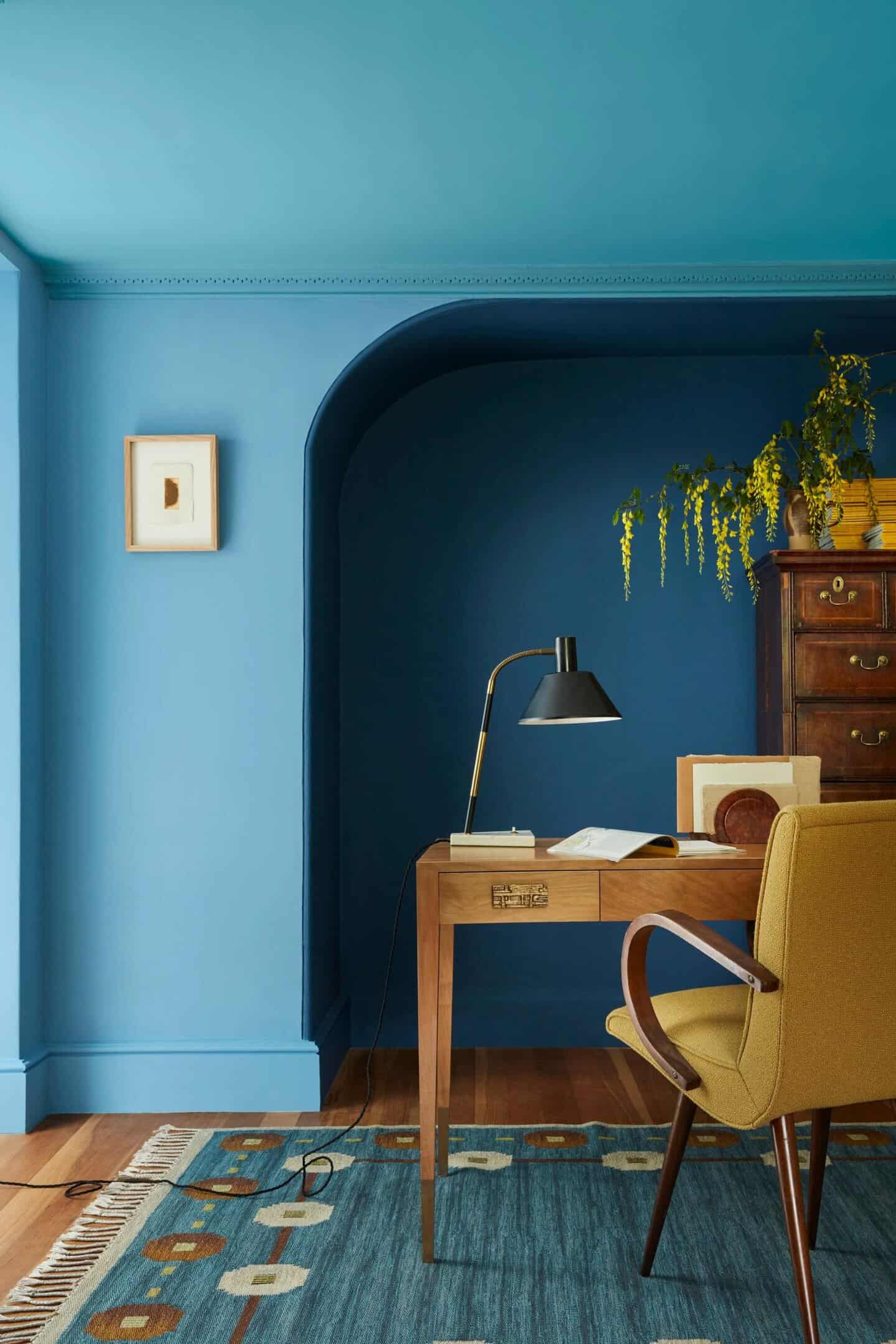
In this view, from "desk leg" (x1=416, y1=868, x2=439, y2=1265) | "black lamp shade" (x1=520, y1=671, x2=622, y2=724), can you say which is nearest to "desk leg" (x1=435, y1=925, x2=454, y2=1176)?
"desk leg" (x1=416, y1=868, x2=439, y2=1265)

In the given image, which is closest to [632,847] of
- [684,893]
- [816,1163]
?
[684,893]

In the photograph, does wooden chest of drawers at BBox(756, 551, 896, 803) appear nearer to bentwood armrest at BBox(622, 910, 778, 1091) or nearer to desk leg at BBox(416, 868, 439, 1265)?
bentwood armrest at BBox(622, 910, 778, 1091)

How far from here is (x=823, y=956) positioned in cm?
183

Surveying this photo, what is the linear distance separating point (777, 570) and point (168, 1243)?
2.64 m

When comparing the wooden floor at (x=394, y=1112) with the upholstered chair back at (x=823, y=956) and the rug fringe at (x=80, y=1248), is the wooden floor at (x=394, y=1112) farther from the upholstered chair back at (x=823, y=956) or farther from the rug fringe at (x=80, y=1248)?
the upholstered chair back at (x=823, y=956)

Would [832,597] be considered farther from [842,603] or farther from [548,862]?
[548,862]

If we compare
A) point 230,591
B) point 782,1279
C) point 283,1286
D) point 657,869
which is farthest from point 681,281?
point 283,1286

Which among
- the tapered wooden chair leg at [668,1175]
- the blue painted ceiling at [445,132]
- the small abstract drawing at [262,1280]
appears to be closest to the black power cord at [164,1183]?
the small abstract drawing at [262,1280]

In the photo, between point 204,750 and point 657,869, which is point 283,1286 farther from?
point 204,750

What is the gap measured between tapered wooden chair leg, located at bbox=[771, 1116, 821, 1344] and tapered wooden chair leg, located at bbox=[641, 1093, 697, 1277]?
25 cm

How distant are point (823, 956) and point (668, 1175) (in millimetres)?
638

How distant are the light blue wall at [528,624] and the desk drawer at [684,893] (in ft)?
5.26

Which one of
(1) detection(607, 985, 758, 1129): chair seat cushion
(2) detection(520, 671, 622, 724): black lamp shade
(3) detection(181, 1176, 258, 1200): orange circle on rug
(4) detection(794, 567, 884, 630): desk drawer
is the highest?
(4) detection(794, 567, 884, 630): desk drawer

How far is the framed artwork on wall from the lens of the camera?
3.31 m
